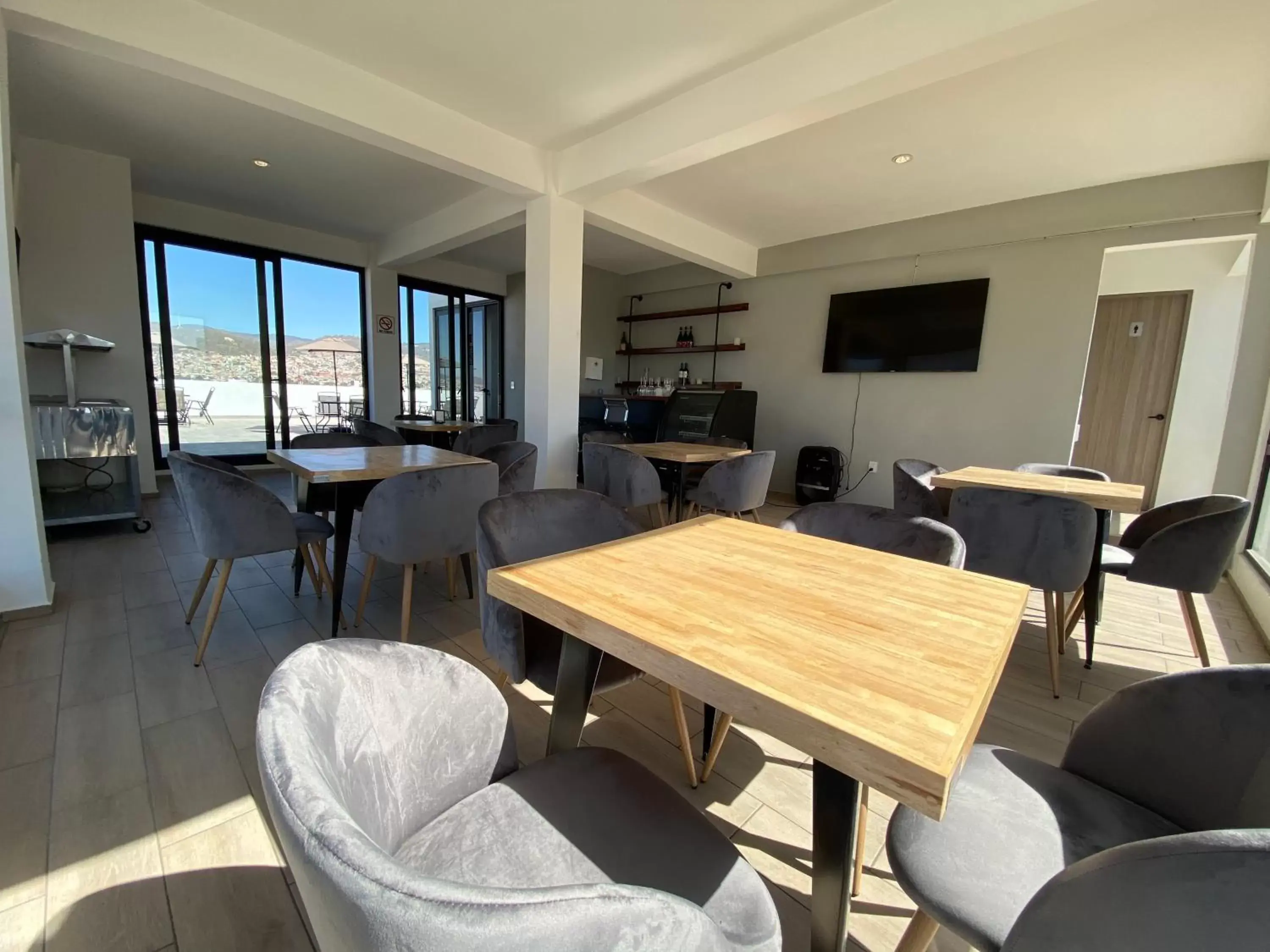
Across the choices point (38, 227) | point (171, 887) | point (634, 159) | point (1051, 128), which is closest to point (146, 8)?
point (634, 159)

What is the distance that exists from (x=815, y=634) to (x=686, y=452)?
292cm

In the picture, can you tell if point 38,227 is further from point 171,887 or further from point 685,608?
point 685,608

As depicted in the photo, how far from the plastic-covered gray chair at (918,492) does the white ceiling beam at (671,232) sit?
2881 millimetres

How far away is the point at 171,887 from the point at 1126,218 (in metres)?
5.87

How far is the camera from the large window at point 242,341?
5.09m

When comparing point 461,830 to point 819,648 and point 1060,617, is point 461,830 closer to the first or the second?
point 819,648

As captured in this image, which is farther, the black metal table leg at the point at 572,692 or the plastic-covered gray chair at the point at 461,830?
the black metal table leg at the point at 572,692

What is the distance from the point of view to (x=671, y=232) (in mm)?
4668

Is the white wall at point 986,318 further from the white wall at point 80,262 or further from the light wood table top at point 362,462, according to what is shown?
the white wall at point 80,262

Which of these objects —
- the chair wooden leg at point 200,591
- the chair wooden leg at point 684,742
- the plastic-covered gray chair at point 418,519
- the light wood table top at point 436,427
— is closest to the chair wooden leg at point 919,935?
the chair wooden leg at point 684,742

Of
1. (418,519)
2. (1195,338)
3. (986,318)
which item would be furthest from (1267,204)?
(418,519)

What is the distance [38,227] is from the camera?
3.88 meters

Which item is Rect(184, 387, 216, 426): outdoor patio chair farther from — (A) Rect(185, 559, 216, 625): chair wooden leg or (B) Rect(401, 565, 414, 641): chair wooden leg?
(B) Rect(401, 565, 414, 641): chair wooden leg

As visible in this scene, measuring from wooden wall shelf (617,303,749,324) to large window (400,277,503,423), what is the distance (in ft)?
6.29
